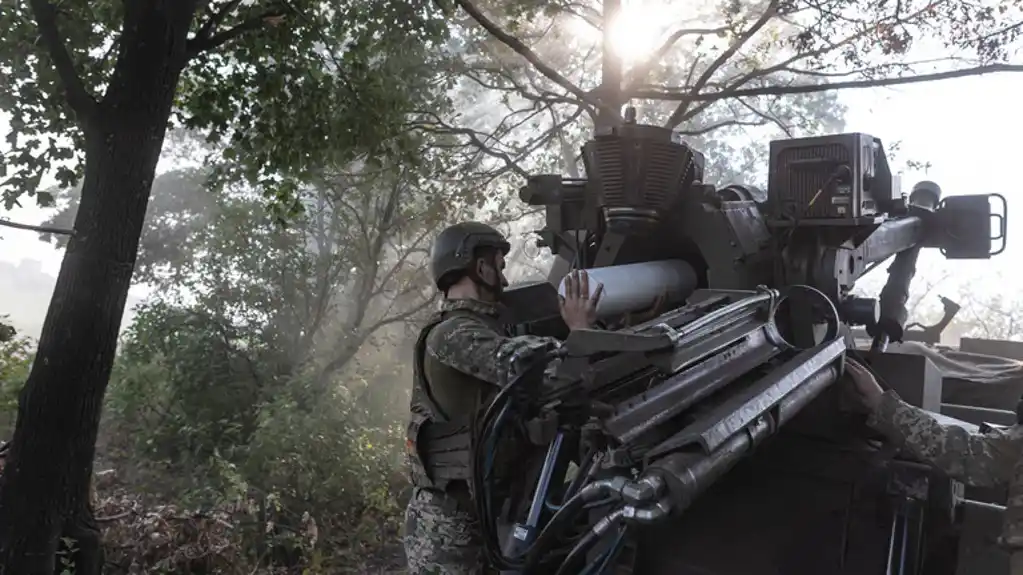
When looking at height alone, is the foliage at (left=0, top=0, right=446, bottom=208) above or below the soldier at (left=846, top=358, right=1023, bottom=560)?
above

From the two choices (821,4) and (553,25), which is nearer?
(821,4)

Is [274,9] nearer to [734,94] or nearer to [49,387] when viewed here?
[49,387]

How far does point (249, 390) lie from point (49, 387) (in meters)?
5.23

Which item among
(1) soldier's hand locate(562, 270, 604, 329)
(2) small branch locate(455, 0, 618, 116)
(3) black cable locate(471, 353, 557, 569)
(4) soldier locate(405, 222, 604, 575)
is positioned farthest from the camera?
(2) small branch locate(455, 0, 618, 116)

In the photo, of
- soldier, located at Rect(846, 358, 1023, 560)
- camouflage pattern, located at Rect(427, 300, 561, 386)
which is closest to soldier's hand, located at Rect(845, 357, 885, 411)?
soldier, located at Rect(846, 358, 1023, 560)

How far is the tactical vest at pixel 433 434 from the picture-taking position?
132 inches

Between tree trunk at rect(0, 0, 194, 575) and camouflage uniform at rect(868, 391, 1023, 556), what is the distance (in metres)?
3.85

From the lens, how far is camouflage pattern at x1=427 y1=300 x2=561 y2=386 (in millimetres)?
3027

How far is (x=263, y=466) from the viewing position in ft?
24.9

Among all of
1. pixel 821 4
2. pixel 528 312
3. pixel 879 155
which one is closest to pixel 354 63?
pixel 528 312

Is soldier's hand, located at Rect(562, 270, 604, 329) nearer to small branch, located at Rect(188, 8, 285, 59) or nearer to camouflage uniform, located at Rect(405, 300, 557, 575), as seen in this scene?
camouflage uniform, located at Rect(405, 300, 557, 575)

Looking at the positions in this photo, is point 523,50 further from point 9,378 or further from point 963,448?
point 9,378

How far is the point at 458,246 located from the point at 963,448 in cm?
226

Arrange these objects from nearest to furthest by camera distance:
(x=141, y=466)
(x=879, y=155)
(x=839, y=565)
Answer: (x=839, y=565), (x=879, y=155), (x=141, y=466)
